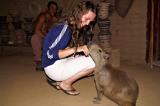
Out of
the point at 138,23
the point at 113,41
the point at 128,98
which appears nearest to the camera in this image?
the point at 128,98

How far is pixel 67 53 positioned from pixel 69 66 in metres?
0.31

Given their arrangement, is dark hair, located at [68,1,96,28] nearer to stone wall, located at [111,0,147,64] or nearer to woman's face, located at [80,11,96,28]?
woman's face, located at [80,11,96,28]

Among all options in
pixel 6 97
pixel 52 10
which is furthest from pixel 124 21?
pixel 6 97

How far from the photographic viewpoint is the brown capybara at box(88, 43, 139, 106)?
3.25 metres

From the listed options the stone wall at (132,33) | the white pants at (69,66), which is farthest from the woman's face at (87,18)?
the stone wall at (132,33)

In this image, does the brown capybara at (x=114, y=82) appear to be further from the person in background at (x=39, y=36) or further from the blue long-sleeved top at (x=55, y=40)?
the person in background at (x=39, y=36)

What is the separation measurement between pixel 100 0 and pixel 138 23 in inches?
35.8

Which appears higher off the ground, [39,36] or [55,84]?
[39,36]

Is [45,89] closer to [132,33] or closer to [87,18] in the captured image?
[87,18]

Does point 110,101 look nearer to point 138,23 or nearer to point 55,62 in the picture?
point 55,62

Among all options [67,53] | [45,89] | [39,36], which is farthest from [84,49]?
[39,36]

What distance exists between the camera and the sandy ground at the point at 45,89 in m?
3.77

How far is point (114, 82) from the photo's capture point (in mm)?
3342

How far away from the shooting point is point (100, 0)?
662 cm
